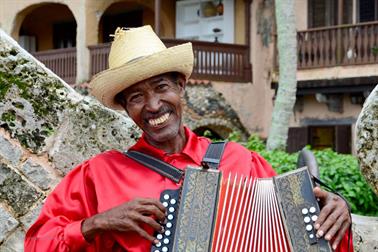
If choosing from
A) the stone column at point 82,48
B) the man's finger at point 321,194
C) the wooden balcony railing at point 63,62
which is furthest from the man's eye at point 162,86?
the wooden balcony railing at point 63,62

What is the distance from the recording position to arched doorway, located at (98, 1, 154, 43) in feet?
65.5

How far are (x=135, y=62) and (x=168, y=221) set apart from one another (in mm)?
617

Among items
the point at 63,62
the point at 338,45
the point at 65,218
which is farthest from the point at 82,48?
the point at 65,218

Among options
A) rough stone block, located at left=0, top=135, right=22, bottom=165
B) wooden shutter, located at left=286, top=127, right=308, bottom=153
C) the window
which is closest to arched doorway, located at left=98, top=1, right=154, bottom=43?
wooden shutter, located at left=286, top=127, right=308, bottom=153

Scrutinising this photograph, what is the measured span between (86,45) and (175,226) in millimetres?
15850

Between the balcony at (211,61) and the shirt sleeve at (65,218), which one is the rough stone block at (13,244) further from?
the balcony at (211,61)

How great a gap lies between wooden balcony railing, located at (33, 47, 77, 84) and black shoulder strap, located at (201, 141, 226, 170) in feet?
51.1

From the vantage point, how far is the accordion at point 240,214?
2713mm

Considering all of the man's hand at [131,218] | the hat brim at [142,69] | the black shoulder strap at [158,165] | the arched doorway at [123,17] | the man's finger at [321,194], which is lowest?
the man's hand at [131,218]

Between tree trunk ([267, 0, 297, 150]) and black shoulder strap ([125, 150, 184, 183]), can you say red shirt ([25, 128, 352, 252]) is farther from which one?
tree trunk ([267, 0, 297, 150])

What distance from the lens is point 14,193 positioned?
4.12 metres

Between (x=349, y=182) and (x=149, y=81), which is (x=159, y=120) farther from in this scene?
(x=349, y=182)

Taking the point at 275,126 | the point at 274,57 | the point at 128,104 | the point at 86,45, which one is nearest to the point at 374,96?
the point at 128,104

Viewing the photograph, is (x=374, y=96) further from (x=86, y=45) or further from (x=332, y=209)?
(x=86, y=45)
